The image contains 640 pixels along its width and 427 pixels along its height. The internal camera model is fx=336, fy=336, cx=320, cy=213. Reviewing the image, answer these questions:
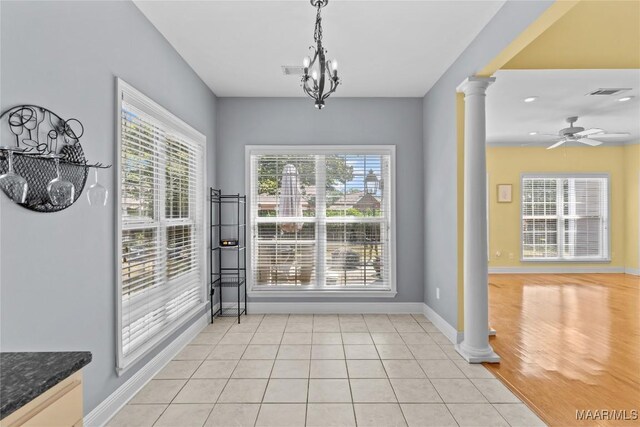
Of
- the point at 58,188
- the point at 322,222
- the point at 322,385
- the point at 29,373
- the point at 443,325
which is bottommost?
the point at 322,385

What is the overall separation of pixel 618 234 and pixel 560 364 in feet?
21.0

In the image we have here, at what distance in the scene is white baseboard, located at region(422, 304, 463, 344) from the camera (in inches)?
137

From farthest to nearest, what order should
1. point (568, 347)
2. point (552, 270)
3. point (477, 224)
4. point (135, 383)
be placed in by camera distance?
point (552, 270) < point (568, 347) < point (477, 224) < point (135, 383)

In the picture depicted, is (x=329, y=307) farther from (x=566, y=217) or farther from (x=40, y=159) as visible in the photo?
(x=566, y=217)

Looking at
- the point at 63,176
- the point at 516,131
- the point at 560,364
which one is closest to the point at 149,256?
the point at 63,176

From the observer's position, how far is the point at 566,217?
7.66 meters

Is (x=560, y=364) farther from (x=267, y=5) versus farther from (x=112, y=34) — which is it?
(x=112, y=34)

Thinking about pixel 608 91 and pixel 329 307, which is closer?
pixel 608 91

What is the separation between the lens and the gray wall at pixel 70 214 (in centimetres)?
158

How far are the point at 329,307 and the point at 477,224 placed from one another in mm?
2330

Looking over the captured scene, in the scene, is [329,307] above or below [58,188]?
below

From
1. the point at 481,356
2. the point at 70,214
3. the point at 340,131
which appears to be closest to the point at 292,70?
the point at 340,131

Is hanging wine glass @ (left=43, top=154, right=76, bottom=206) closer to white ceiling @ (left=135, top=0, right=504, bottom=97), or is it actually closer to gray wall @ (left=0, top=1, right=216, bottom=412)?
gray wall @ (left=0, top=1, right=216, bottom=412)

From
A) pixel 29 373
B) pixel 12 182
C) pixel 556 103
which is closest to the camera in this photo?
pixel 29 373
